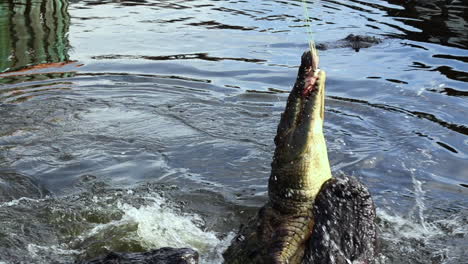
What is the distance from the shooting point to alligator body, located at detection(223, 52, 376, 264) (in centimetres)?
378

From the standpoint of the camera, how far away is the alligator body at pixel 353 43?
1075cm

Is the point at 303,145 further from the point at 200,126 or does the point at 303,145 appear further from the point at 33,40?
the point at 33,40

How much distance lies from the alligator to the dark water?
0.93 m

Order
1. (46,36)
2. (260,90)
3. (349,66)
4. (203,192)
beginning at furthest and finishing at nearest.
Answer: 1. (46,36)
2. (349,66)
3. (260,90)
4. (203,192)

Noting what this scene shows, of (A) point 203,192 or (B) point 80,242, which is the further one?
(A) point 203,192

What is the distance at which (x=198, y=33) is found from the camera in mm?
12062

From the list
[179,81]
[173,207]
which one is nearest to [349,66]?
[179,81]

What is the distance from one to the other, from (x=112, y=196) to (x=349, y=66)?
5044 mm

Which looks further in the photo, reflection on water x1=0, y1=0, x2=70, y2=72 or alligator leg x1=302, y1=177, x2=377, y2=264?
reflection on water x1=0, y1=0, x2=70, y2=72

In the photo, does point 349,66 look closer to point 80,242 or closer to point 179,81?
point 179,81

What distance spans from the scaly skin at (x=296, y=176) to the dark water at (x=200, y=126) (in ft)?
3.21

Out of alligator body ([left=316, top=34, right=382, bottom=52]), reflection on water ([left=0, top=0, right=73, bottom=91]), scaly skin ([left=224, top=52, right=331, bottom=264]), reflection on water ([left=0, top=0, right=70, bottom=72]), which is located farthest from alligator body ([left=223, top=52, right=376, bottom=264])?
alligator body ([left=316, top=34, right=382, bottom=52])

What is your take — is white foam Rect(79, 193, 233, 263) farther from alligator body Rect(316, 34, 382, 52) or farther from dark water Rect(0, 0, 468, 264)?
alligator body Rect(316, 34, 382, 52)

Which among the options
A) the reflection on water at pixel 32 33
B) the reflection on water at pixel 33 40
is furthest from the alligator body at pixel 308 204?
the reflection on water at pixel 32 33
